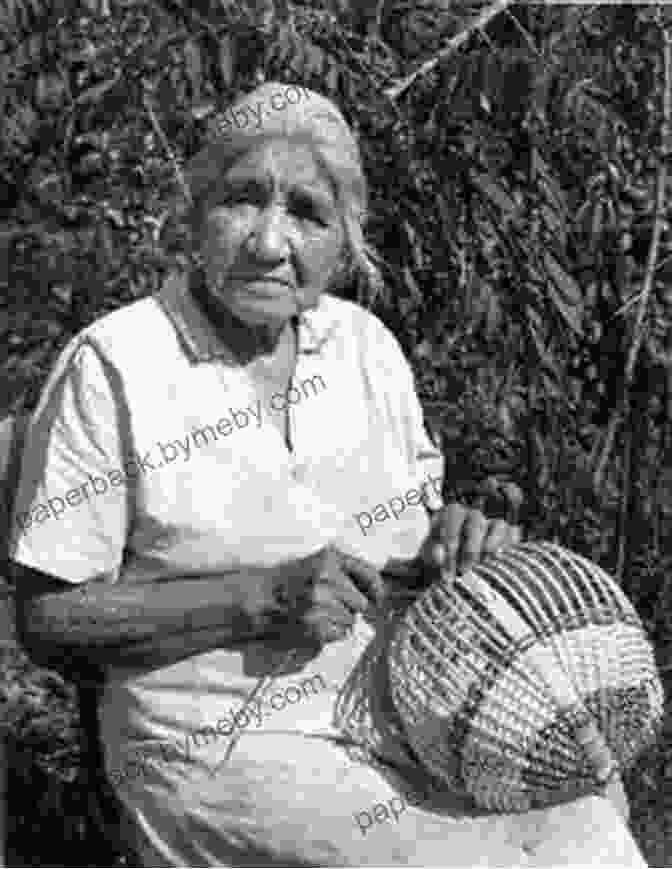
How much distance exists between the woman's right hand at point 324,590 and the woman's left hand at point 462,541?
139 mm

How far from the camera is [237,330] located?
3031mm

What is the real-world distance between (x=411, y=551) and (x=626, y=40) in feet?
5.57

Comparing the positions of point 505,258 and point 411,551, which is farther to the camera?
point 505,258

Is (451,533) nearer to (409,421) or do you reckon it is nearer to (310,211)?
(409,421)

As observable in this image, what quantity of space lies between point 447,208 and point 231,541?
1.62 m

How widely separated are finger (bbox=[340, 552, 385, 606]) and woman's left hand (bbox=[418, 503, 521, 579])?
0.37 feet

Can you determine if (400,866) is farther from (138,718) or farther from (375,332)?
(375,332)

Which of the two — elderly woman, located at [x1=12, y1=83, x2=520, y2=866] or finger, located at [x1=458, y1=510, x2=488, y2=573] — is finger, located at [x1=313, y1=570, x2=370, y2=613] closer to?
elderly woman, located at [x1=12, y1=83, x2=520, y2=866]

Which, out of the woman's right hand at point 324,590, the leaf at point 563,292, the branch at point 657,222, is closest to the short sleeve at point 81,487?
the woman's right hand at point 324,590

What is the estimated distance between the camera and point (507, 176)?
4465mm

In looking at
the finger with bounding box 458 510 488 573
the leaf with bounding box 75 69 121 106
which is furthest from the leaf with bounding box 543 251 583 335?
the finger with bounding box 458 510 488 573

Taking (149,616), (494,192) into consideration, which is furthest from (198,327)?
(494,192)

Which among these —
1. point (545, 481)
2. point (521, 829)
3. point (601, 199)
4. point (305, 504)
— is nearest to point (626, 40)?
point (601, 199)
